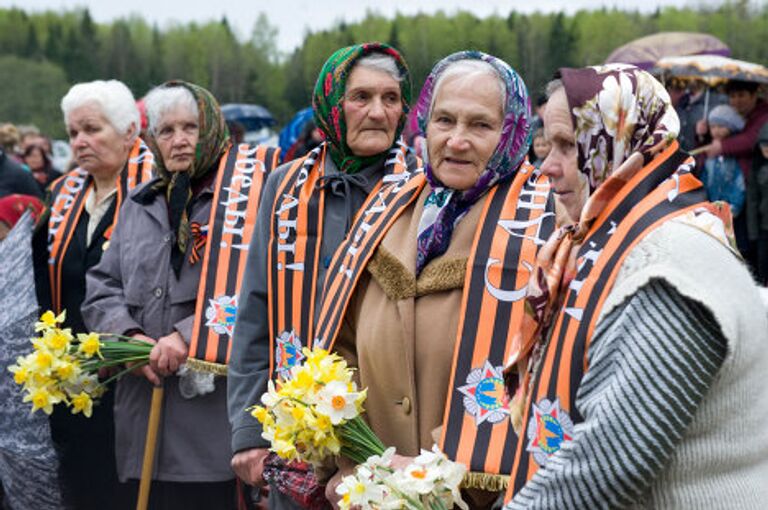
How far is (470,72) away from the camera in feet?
11.3

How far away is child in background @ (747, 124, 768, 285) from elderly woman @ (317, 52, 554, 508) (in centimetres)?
702

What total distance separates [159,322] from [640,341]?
3217 mm

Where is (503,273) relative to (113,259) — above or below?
above

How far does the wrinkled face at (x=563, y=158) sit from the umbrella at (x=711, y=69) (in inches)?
336

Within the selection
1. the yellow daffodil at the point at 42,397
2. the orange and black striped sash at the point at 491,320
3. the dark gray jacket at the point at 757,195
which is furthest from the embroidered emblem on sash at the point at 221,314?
the dark gray jacket at the point at 757,195

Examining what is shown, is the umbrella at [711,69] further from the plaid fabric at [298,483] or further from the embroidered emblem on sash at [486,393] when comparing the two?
the embroidered emblem on sash at [486,393]

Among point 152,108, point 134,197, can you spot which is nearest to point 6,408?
point 134,197

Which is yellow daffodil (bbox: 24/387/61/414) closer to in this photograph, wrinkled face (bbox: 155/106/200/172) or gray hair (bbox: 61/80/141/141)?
wrinkled face (bbox: 155/106/200/172)

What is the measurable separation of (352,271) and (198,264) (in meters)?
1.70

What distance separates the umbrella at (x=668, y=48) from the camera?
44.7 feet

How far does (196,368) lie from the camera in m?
4.86

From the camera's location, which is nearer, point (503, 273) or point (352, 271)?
point (503, 273)

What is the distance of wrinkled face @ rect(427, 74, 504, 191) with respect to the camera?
3.40m

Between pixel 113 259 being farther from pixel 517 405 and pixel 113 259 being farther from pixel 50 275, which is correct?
pixel 517 405
